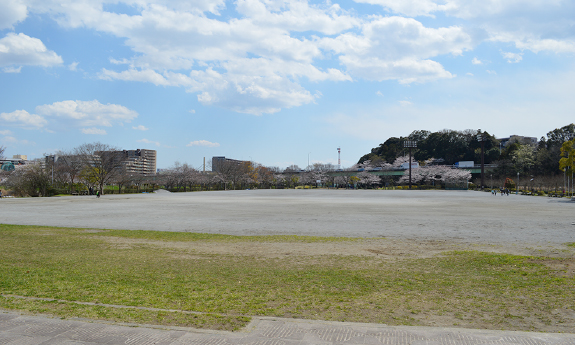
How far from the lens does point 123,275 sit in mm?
7012

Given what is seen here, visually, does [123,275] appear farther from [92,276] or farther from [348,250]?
[348,250]

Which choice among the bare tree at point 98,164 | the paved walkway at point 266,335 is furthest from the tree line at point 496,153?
the bare tree at point 98,164

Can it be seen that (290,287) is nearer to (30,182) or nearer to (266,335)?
(266,335)

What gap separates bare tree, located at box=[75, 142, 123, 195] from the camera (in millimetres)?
60747

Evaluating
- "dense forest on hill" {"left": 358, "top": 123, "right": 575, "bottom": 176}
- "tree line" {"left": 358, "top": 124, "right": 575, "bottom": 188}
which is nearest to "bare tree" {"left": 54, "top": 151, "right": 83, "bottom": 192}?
"tree line" {"left": 358, "top": 124, "right": 575, "bottom": 188}

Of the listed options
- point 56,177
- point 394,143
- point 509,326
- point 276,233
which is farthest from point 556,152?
point 56,177

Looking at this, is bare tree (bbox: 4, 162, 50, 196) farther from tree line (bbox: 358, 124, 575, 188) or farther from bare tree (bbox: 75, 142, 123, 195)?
tree line (bbox: 358, 124, 575, 188)

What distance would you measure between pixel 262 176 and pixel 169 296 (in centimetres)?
11957

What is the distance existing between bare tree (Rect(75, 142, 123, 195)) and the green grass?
56.2 m

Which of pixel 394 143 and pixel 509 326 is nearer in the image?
pixel 509 326

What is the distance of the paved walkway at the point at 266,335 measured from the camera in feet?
12.6

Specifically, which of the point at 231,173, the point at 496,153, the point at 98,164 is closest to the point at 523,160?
the point at 496,153

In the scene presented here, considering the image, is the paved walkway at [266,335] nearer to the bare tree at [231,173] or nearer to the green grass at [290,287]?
the green grass at [290,287]

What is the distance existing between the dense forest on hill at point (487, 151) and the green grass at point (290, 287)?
8751 centimetres
